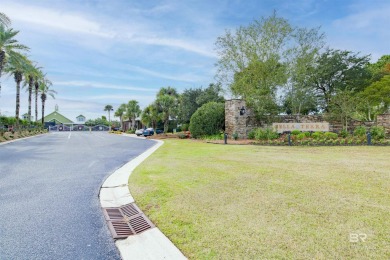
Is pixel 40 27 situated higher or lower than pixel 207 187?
higher

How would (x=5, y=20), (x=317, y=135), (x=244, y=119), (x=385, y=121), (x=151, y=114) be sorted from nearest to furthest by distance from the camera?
1. (x=317, y=135)
2. (x=385, y=121)
3. (x=244, y=119)
4. (x=5, y=20)
5. (x=151, y=114)

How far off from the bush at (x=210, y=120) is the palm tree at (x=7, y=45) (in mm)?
18259

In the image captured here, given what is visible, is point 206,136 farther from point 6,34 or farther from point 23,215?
point 6,34

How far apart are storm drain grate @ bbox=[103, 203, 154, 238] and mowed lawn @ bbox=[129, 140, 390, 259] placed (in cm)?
14

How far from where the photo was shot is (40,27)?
13594 millimetres

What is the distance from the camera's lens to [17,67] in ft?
92.3

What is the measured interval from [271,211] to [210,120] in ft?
58.4

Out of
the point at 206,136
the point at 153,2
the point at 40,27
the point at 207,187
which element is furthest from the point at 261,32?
the point at 207,187

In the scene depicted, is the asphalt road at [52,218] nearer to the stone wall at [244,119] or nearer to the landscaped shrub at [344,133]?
the stone wall at [244,119]

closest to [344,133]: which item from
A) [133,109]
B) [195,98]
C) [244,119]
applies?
[244,119]

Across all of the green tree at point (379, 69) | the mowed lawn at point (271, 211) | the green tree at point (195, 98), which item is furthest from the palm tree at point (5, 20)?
the green tree at point (379, 69)

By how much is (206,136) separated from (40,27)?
1388 cm

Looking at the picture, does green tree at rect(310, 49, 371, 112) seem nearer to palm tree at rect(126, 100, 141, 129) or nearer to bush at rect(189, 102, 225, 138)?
bush at rect(189, 102, 225, 138)

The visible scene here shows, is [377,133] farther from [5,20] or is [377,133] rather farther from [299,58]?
[5,20]
